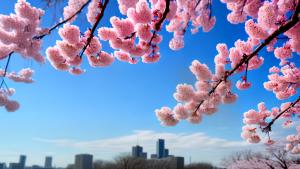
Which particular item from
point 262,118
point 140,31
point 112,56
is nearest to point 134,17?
point 140,31

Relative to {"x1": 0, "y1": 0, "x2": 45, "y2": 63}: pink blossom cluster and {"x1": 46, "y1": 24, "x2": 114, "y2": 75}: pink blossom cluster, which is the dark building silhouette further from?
{"x1": 0, "y1": 0, "x2": 45, "y2": 63}: pink blossom cluster

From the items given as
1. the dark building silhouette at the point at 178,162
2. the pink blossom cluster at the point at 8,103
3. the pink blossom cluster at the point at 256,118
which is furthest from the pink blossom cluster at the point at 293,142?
the dark building silhouette at the point at 178,162

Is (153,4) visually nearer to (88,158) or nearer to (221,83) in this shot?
(221,83)

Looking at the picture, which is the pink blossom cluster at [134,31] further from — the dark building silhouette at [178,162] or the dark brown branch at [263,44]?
the dark building silhouette at [178,162]

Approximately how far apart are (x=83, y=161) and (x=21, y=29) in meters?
112

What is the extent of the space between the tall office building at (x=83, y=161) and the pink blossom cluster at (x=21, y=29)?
11052cm

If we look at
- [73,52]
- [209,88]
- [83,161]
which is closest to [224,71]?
[209,88]

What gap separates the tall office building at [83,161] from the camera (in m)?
109

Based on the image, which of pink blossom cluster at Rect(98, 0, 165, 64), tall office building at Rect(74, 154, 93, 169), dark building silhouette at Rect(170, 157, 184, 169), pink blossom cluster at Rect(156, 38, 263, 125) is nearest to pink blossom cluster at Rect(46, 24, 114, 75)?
pink blossom cluster at Rect(98, 0, 165, 64)

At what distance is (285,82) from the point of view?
20.7ft

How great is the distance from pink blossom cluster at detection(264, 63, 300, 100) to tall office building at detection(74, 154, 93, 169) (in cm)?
10879

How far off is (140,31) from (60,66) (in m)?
1.37

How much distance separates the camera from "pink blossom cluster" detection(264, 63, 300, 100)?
614 cm

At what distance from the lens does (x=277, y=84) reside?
648 cm
